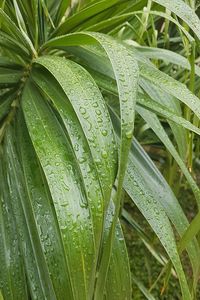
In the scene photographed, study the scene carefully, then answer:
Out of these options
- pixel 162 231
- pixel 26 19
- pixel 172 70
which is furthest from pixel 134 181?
pixel 172 70

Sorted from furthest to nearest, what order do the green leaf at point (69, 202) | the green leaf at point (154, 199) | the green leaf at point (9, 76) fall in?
1. the green leaf at point (9, 76)
2. the green leaf at point (154, 199)
3. the green leaf at point (69, 202)

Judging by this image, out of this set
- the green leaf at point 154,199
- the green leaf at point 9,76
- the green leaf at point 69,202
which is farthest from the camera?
the green leaf at point 9,76

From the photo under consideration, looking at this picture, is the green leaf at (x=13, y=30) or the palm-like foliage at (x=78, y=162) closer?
the palm-like foliage at (x=78, y=162)

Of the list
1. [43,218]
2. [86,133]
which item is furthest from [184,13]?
[43,218]

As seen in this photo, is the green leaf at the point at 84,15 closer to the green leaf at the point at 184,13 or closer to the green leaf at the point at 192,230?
the green leaf at the point at 184,13

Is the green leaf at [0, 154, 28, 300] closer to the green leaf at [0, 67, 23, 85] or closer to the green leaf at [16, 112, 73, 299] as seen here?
the green leaf at [16, 112, 73, 299]

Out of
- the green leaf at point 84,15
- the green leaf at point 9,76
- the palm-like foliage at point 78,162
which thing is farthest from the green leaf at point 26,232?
the green leaf at point 84,15

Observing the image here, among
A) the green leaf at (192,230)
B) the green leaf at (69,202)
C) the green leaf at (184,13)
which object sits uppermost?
the green leaf at (184,13)

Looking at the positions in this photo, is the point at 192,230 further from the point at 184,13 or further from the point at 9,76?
the point at 9,76
